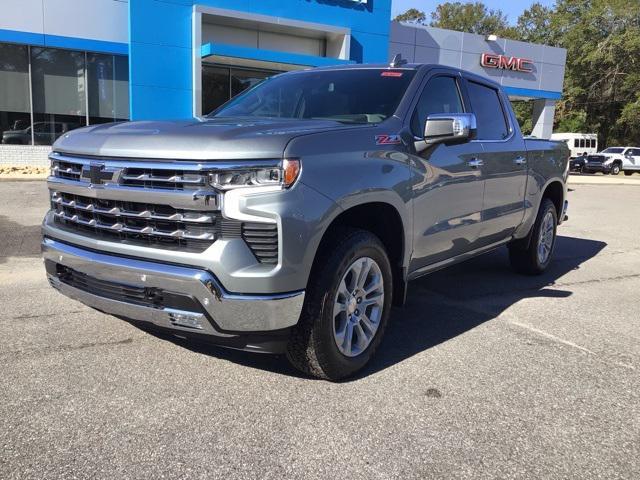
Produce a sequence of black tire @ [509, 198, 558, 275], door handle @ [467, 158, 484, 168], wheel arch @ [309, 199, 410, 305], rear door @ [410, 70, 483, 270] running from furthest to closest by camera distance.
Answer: black tire @ [509, 198, 558, 275], door handle @ [467, 158, 484, 168], rear door @ [410, 70, 483, 270], wheel arch @ [309, 199, 410, 305]

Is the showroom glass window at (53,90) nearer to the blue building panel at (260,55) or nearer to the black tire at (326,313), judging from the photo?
the blue building panel at (260,55)

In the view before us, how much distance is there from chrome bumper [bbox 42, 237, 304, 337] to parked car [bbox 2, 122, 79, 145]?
56.0 feet

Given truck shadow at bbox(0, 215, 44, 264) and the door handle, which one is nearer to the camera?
the door handle

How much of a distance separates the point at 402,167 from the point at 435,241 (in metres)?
0.75

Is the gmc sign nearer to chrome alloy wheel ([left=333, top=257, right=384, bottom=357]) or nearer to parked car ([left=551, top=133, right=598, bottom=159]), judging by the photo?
parked car ([left=551, top=133, right=598, bottom=159])

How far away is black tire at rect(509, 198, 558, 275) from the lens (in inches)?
252

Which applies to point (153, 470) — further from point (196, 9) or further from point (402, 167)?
point (196, 9)

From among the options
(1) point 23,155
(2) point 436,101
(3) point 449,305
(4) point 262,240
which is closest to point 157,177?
(4) point 262,240

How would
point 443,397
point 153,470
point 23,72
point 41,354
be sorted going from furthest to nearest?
point 23,72 < point 41,354 < point 443,397 < point 153,470

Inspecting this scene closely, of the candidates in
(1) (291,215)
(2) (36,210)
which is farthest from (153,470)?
(2) (36,210)

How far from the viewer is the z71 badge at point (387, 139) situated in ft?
12.1

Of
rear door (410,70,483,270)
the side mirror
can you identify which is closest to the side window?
rear door (410,70,483,270)

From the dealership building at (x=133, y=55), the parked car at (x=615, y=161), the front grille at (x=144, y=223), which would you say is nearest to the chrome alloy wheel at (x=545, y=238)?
the front grille at (x=144, y=223)

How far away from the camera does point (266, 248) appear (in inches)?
116
